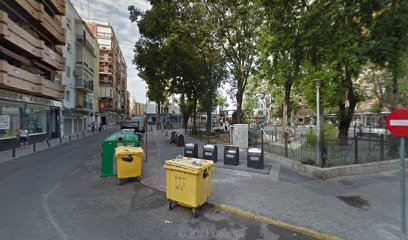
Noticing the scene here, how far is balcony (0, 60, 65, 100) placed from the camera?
13188 millimetres

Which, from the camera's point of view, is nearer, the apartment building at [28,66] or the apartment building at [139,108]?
the apartment building at [28,66]

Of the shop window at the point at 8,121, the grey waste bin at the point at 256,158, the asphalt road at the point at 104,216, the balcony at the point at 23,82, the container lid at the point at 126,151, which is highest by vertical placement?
the balcony at the point at 23,82

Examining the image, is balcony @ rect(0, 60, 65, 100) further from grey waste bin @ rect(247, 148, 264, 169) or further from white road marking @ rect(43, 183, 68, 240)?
grey waste bin @ rect(247, 148, 264, 169)

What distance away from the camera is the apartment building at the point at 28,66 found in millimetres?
14091

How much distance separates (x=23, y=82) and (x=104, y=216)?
15963 mm

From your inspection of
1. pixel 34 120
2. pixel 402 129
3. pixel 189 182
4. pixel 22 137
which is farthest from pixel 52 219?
pixel 34 120

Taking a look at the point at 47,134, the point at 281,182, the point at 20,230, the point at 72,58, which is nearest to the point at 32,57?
the point at 47,134

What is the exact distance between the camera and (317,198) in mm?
5797

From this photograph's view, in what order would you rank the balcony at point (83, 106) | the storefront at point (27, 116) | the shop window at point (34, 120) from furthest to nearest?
1. the balcony at point (83, 106)
2. the shop window at point (34, 120)
3. the storefront at point (27, 116)

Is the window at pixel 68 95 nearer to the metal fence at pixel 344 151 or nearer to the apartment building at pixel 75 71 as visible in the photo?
the apartment building at pixel 75 71

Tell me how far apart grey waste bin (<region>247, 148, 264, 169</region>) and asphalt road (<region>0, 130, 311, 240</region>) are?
4201mm

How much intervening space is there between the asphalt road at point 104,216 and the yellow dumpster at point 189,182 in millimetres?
319

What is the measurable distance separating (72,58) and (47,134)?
37.6 ft

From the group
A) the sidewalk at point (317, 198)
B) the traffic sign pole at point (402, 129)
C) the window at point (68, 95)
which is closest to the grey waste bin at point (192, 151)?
the sidewalk at point (317, 198)
